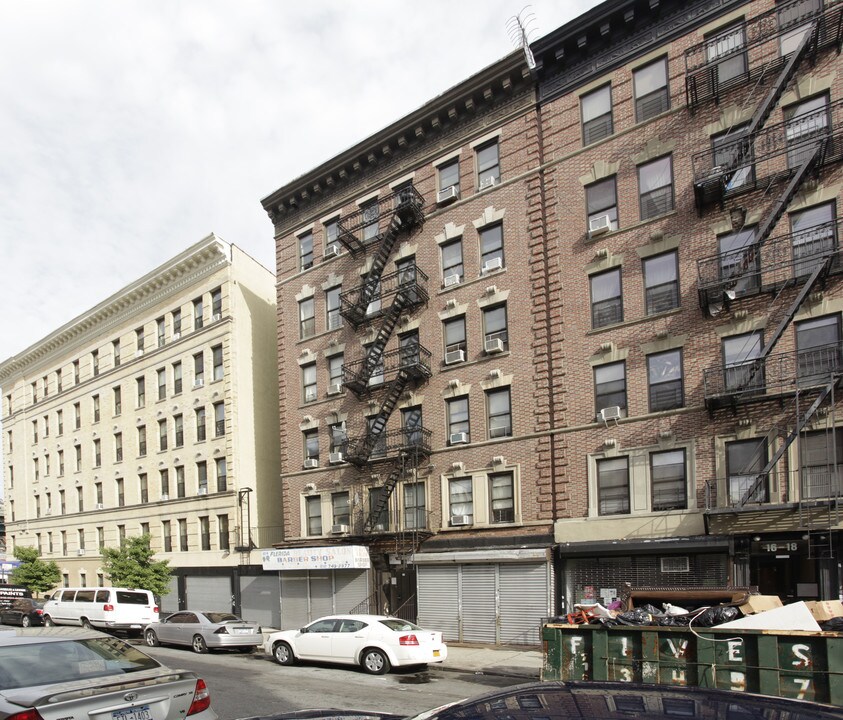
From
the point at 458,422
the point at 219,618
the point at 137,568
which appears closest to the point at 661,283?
the point at 458,422

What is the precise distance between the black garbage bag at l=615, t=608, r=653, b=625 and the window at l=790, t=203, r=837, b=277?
10564mm

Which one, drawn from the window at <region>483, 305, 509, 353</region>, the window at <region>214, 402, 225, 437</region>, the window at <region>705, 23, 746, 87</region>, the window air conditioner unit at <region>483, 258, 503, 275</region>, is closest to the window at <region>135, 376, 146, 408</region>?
the window at <region>214, 402, 225, 437</region>

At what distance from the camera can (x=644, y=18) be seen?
20703 mm

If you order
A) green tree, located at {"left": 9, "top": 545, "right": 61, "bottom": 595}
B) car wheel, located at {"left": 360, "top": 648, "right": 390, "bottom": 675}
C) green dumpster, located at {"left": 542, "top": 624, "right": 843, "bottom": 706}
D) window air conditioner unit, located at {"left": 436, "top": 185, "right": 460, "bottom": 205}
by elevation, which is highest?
window air conditioner unit, located at {"left": 436, "top": 185, "right": 460, "bottom": 205}

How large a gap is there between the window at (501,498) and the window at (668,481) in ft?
15.0

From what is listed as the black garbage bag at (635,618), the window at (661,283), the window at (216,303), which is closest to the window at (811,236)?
the window at (661,283)

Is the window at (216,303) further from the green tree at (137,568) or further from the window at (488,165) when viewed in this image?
the window at (488,165)

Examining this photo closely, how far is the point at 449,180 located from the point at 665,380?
428 inches

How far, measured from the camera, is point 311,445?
2839 cm

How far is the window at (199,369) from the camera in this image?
33.8 meters

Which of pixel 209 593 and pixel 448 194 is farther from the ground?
pixel 448 194

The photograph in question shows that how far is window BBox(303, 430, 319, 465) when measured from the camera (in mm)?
28156

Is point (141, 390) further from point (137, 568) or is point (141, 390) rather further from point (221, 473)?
point (137, 568)

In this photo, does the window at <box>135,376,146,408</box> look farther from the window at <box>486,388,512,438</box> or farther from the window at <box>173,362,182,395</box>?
the window at <box>486,388,512,438</box>
